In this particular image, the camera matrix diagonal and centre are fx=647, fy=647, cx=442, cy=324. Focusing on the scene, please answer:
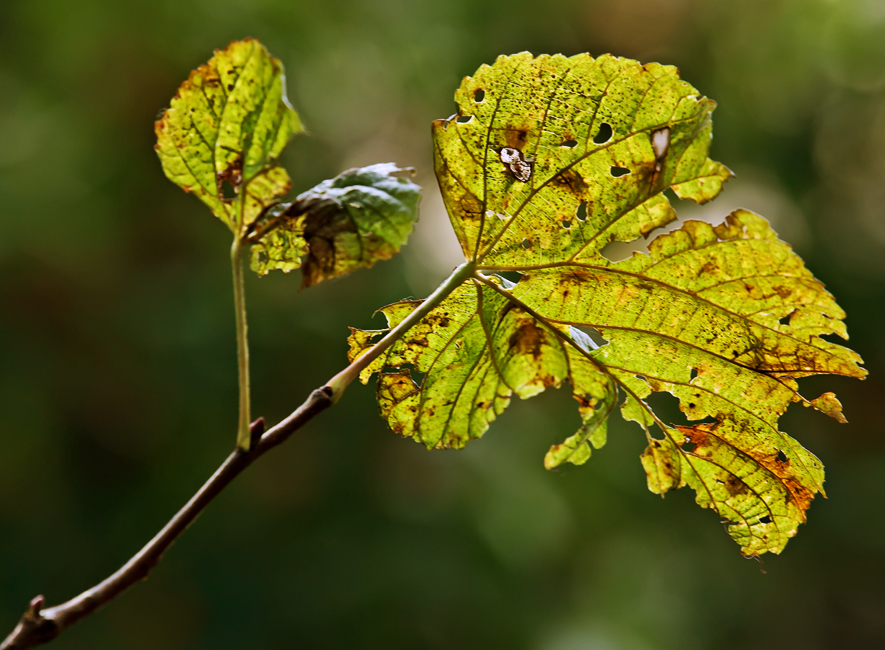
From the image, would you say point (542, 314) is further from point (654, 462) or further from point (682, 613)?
point (682, 613)

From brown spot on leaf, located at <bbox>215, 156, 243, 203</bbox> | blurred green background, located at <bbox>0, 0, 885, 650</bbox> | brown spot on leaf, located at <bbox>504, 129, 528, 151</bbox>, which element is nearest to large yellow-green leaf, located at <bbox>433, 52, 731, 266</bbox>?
brown spot on leaf, located at <bbox>504, 129, 528, 151</bbox>

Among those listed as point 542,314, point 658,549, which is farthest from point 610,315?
point 658,549

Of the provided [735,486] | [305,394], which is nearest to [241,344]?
[735,486]

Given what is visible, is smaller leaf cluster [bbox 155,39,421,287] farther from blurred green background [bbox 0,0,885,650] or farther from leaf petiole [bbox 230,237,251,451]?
blurred green background [bbox 0,0,885,650]

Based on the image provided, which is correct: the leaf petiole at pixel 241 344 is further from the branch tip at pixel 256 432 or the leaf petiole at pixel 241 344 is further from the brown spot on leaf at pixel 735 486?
the brown spot on leaf at pixel 735 486

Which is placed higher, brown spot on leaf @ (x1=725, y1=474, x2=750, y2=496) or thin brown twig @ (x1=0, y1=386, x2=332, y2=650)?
thin brown twig @ (x1=0, y1=386, x2=332, y2=650)

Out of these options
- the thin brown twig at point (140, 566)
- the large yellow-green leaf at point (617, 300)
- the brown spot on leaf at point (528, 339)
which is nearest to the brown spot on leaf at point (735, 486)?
the large yellow-green leaf at point (617, 300)
